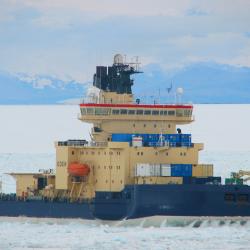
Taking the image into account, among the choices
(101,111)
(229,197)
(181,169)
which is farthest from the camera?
(101,111)

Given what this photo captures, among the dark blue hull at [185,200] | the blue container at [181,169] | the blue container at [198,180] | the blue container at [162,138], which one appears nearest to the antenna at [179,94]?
the blue container at [162,138]

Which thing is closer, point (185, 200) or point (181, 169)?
point (185, 200)

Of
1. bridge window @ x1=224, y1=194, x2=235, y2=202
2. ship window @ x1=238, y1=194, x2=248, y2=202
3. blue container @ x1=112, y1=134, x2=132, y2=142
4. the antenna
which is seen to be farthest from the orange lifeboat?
ship window @ x1=238, y1=194, x2=248, y2=202

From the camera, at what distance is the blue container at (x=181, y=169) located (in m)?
58.8

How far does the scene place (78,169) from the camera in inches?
2341

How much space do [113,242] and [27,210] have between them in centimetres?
957

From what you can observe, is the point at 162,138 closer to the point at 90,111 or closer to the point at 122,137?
the point at 122,137

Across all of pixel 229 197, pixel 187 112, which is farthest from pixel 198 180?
pixel 187 112

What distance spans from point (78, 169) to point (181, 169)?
402 cm

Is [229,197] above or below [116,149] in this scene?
below

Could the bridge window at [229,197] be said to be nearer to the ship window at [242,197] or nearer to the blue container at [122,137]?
the ship window at [242,197]

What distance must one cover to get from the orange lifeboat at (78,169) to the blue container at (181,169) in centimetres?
343

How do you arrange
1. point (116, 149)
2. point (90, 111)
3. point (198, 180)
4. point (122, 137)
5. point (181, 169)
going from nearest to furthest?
point (198, 180), point (181, 169), point (116, 149), point (122, 137), point (90, 111)

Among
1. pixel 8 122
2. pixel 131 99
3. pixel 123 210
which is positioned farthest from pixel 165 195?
pixel 8 122
